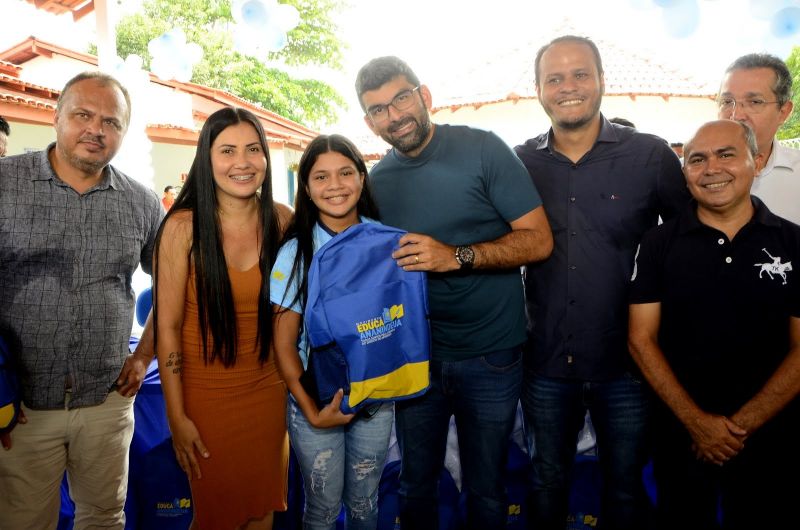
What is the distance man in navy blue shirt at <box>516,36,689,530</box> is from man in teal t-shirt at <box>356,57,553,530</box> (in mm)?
149

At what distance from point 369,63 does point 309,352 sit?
125 centimetres

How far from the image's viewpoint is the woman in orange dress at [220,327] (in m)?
2.04

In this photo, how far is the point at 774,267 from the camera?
1.94 meters

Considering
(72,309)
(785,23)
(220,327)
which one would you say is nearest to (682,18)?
(785,23)

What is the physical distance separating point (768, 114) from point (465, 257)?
1.63 metres

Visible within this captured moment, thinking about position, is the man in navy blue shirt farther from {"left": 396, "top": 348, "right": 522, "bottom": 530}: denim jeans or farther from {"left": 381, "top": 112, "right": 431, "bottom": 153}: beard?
Answer: {"left": 381, "top": 112, "right": 431, "bottom": 153}: beard

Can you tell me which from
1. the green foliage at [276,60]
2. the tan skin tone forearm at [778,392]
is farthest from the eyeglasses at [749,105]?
the green foliage at [276,60]

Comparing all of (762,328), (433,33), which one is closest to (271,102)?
(433,33)

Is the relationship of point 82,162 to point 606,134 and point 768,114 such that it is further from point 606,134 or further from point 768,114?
point 768,114

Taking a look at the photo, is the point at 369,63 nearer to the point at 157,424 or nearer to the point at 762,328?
the point at 762,328

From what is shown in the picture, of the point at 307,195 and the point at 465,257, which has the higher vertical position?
the point at 307,195

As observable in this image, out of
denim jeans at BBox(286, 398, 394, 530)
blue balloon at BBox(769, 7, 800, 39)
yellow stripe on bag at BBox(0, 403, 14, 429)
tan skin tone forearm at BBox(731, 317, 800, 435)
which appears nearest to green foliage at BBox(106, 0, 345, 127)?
blue balloon at BBox(769, 7, 800, 39)

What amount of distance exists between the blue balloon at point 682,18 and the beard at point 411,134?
15.8 feet

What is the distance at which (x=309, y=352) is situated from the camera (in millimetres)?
2010
